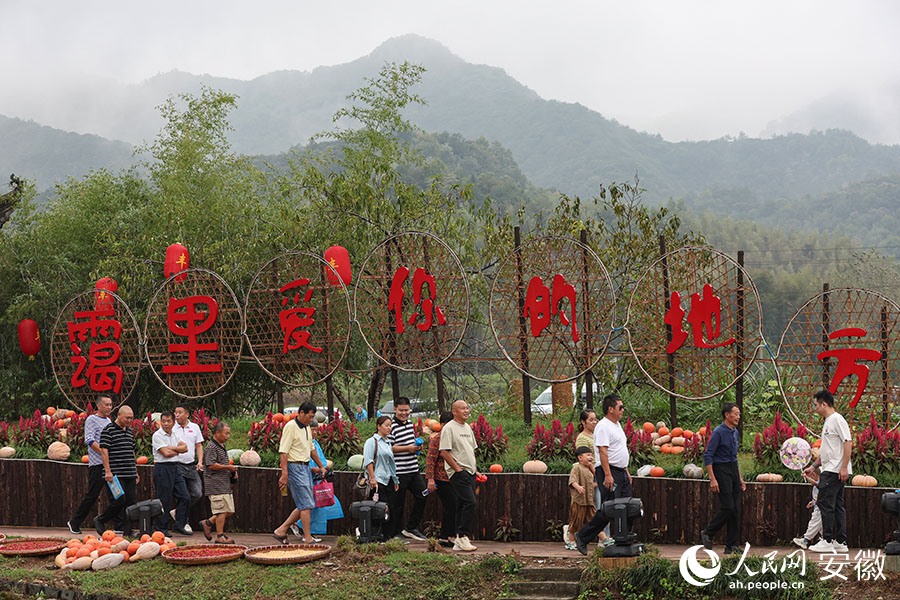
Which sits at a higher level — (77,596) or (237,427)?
(237,427)

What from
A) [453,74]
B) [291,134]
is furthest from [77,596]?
[453,74]

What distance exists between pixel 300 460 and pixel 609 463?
103 inches

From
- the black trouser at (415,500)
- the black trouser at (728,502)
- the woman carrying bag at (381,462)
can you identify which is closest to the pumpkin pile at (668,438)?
the black trouser at (728,502)

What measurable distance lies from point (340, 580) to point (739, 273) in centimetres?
523

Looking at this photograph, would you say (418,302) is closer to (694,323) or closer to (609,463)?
(694,323)

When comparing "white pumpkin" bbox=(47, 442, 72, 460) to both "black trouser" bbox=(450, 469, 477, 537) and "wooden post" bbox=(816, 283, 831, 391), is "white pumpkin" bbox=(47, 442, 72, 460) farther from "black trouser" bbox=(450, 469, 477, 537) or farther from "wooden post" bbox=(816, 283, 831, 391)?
"wooden post" bbox=(816, 283, 831, 391)

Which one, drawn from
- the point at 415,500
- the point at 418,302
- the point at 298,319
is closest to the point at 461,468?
the point at 415,500

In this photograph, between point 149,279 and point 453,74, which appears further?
point 453,74

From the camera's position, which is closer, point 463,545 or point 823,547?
point 823,547

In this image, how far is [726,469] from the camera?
6.98 metres

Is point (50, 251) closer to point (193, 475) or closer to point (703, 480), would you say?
point (193, 475)

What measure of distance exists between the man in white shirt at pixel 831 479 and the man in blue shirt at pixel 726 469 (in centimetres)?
62

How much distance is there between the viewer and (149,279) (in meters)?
13.9

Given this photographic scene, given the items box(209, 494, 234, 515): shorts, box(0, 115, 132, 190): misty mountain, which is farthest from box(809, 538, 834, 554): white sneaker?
box(0, 115, 132, 190): misty mountain
